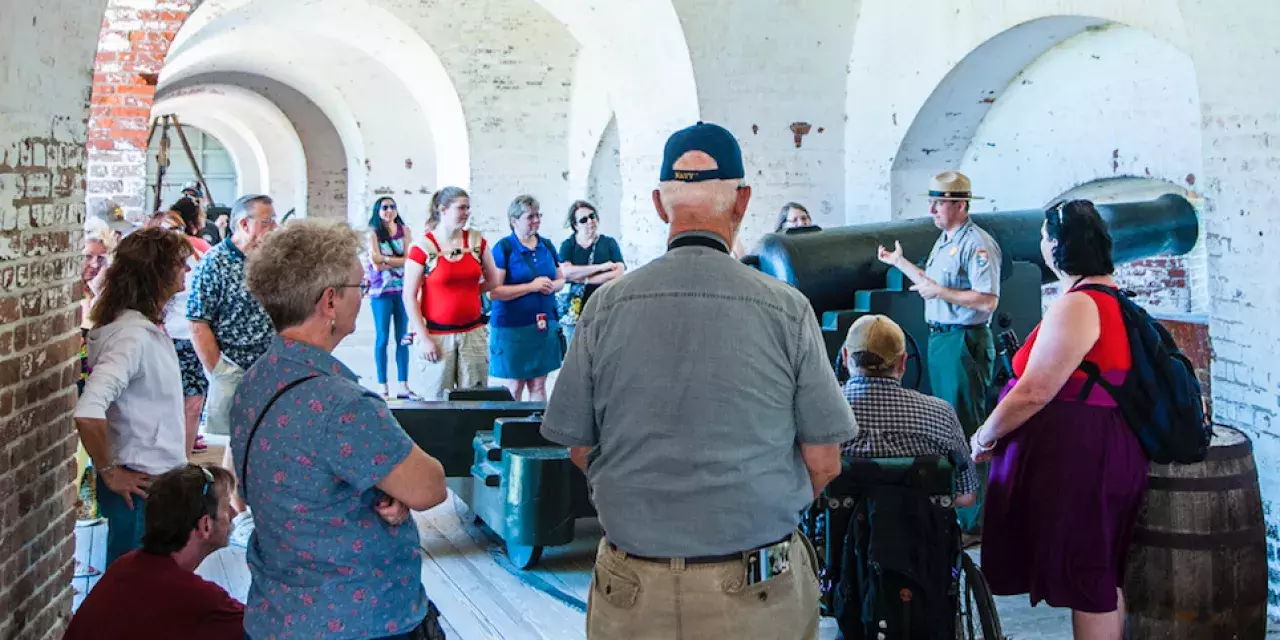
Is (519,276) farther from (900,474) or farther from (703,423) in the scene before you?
(703,423)

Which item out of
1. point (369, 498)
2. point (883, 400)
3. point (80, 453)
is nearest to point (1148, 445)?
point (883, 400)

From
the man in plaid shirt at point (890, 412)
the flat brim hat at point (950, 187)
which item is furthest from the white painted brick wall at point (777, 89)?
the man in plaid shirt at point (890, 412)

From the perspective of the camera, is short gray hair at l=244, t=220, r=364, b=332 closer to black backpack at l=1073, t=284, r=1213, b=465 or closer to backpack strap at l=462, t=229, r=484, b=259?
black backpack at l=1073, t=284, r=1213, b=465

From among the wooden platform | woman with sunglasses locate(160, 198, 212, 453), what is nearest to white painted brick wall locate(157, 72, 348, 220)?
woman with sunglasses locate(160, 198, 212, 453)

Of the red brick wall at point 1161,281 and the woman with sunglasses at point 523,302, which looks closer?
the woman with sunglasses at point 523,302

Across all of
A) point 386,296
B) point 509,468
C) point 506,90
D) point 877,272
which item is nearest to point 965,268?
point 877,272

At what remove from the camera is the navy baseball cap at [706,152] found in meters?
2.27

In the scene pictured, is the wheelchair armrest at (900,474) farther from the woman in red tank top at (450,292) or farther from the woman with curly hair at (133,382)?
the woman in red tank top at (450,292)

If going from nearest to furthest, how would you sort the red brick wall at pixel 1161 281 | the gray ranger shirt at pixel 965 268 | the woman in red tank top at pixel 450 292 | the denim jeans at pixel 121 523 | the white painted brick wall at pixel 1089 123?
the denim jeans at pixel 121 523 < the gray ranger shirt at pixel 965 268 < the woman in red tank top at pixel 450 292 < the white painted brick wall at pixel 1089 123 < the red brick wall at pixel 1161 281

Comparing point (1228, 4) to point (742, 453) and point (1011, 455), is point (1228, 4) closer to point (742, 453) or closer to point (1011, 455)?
point (1011, 455)

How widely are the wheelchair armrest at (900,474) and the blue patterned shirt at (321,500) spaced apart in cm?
132

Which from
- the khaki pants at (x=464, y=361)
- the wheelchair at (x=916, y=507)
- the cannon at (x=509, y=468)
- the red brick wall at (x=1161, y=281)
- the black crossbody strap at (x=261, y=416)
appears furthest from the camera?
the red brick wall at (x=1161, y=281)

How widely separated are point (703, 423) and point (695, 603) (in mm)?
322

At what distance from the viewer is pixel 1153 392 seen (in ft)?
10.6
